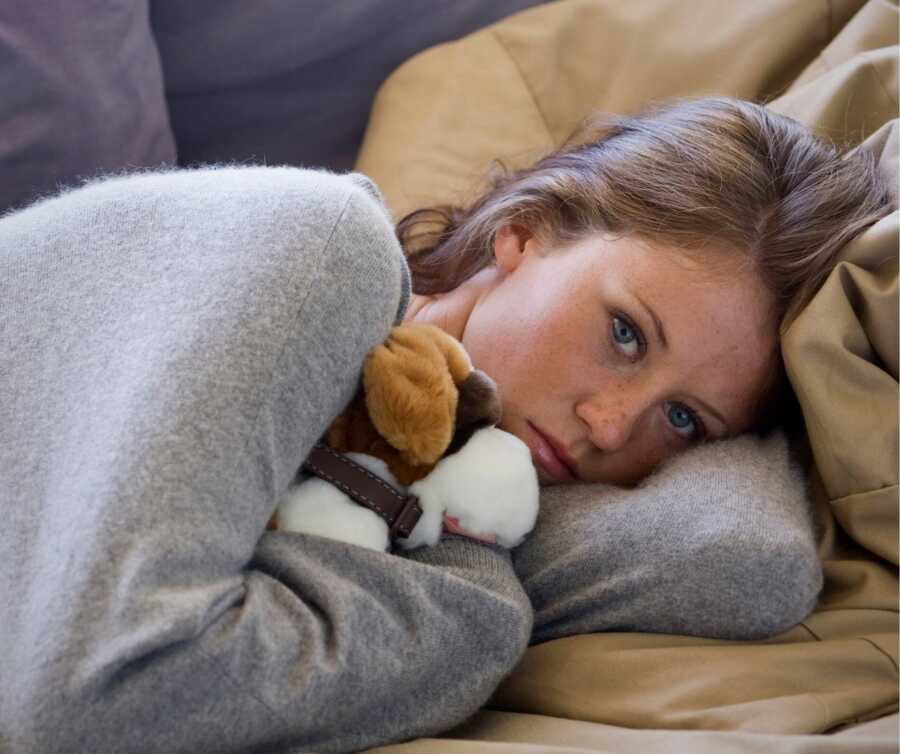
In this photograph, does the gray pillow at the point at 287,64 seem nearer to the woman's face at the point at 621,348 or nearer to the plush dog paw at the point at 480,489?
the woman's face at the point at 621,348

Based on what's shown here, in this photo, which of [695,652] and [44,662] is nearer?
[44,662]

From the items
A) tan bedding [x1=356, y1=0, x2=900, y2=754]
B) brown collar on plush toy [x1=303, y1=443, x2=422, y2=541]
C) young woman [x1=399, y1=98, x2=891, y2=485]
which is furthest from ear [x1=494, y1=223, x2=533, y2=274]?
brown collar on plush toy [x1=303, y1=443, x2=422, y2=541]

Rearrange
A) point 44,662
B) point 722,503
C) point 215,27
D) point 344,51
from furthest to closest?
point 344,51, point 215,27, point 722,503, point 44,662

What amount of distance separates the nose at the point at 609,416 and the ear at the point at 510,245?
0.19m

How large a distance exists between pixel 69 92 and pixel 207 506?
692mm

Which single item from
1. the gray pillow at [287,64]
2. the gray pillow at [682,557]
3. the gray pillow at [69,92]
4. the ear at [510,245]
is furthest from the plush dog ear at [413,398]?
the gray pillow at [287,64]

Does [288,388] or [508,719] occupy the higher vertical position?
[288,388]

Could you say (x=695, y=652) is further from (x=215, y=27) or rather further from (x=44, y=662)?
(x=215, y=27)

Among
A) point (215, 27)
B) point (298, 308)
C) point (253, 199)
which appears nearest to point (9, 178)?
point (215, 27)

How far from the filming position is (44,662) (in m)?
0.70

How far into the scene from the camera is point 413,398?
83cm

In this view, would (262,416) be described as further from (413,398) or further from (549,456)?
(549,456)

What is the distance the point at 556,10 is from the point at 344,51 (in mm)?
306

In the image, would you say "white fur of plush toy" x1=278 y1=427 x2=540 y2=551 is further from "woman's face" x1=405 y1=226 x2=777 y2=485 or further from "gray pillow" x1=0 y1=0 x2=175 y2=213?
"gray pillow" x1=0 y1=0 x2=175 y2=213
